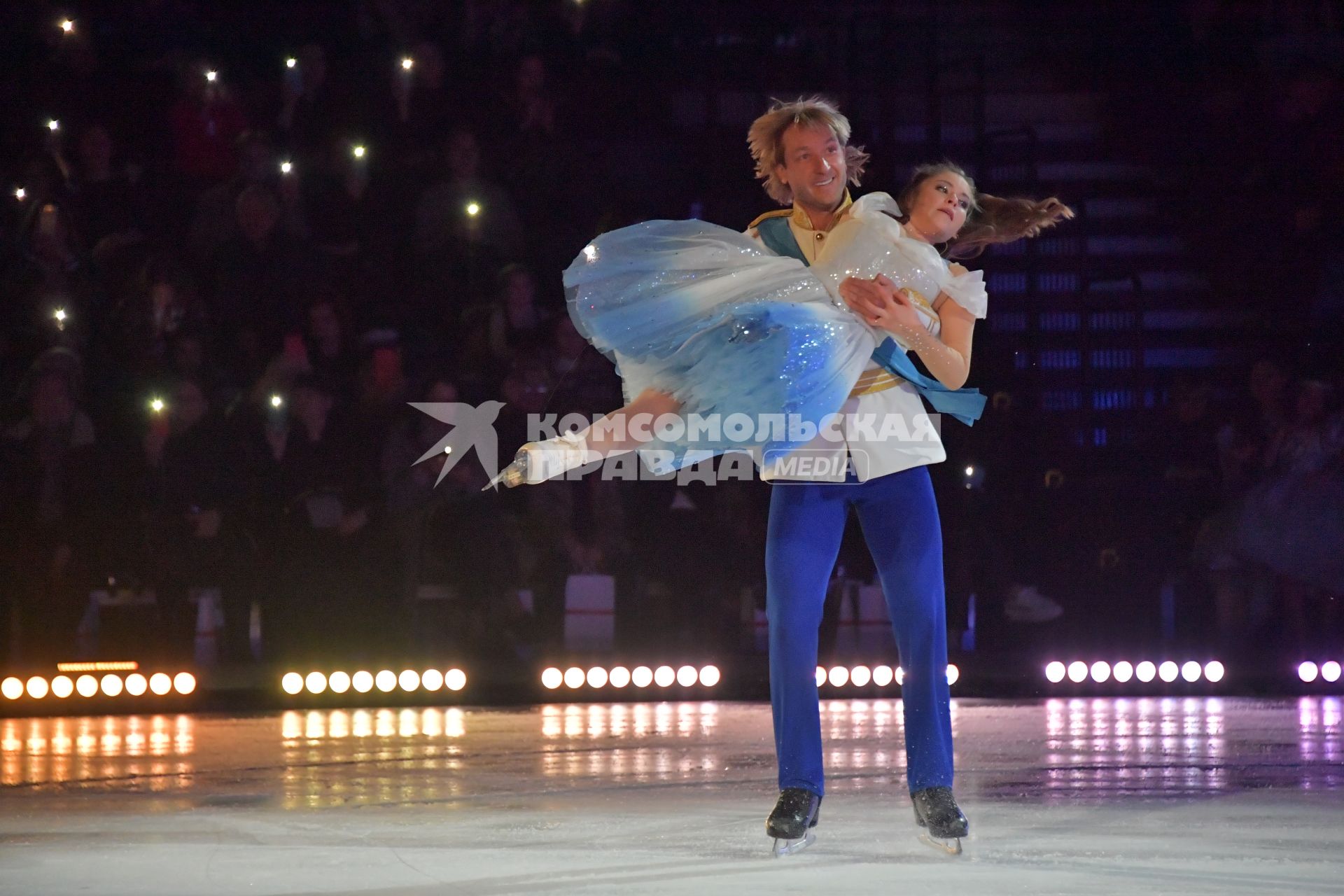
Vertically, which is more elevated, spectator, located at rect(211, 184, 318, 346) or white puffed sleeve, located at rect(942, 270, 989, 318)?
spectator, located at rect(211, 184, 318, 346)

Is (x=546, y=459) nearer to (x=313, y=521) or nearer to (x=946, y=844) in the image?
(x=946, y=844)

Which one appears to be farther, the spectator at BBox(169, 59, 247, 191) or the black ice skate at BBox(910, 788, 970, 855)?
the spectator at BBox(169, 59, 247, 191)

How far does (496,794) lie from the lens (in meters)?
4.28

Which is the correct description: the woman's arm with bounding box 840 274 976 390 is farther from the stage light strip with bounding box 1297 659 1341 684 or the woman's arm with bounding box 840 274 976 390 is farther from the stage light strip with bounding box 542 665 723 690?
the stage light strip with bounding box 1297 659 1341 684

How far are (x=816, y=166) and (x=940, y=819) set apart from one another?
1340mm

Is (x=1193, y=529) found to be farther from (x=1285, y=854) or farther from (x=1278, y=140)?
(x=1285, y=854)

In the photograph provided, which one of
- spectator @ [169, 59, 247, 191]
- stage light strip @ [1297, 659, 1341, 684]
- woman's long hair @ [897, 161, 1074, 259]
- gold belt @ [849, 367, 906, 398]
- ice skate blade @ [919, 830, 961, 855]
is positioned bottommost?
ice skate blade @ [919, 830, 961, 855]

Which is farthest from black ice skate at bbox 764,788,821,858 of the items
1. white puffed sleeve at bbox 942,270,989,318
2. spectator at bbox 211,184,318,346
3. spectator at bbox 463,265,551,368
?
spectator at bbox 211,184,318,346

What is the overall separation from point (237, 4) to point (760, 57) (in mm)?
2917

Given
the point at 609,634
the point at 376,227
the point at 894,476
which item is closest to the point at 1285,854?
the point at 894,476

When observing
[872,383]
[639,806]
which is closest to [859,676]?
[639,806]

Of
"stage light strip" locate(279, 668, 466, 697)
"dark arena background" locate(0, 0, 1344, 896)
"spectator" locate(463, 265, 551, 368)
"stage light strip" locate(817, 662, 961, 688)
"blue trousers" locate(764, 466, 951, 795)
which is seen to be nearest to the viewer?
"blue trousers" locate(764, 466, 951, 795)

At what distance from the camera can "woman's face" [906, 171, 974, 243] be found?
359 centimetres

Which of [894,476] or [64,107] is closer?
[894,476]
